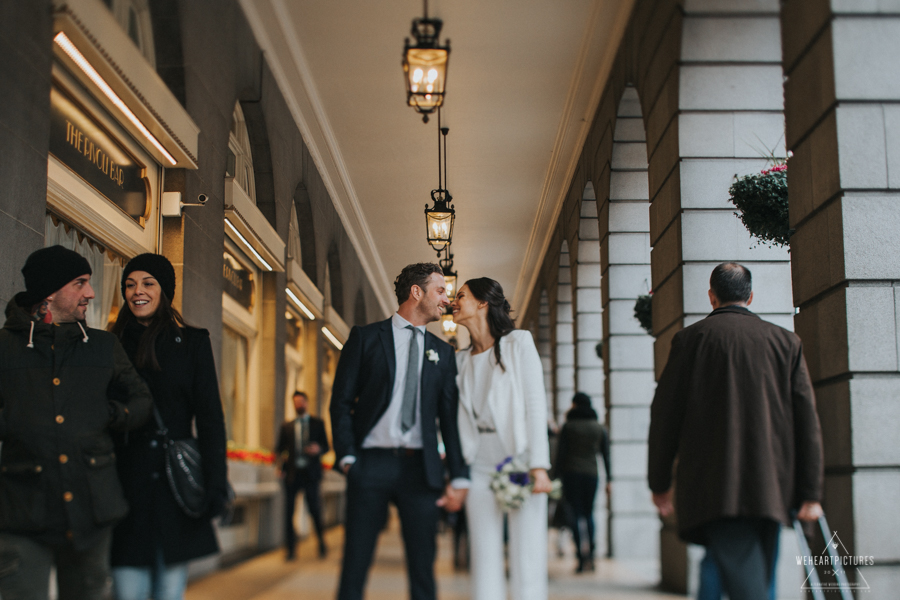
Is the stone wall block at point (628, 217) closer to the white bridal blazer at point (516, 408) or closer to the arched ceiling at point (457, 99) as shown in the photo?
the arched ceiling at point (457, 99)

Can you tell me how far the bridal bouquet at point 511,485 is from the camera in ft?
12.4

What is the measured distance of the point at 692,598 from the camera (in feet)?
21.9

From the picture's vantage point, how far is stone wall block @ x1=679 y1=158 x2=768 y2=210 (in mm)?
6762

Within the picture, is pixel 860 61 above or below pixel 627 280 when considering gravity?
above

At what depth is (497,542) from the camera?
3869mm

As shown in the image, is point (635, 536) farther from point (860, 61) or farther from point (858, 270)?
point (860, 61)

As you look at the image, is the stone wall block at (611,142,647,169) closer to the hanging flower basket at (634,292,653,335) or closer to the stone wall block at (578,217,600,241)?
the hanging flower basket at (634,292,653,335)

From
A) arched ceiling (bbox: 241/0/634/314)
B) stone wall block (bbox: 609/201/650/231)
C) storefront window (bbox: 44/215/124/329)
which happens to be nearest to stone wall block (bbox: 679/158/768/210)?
arched ceiling (bbox: 241/0/634/314)

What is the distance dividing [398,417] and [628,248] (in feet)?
23.1

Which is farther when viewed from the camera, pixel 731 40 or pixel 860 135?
pixel 731 40

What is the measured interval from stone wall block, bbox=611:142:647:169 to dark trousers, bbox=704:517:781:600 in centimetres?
670

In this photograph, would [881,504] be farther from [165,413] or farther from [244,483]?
[244,483]

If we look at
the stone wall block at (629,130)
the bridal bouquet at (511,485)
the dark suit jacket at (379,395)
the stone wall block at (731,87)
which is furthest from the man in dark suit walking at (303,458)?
the bridal bouquet at (511,485)

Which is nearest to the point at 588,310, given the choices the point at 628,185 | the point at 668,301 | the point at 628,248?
the point at 628,248
